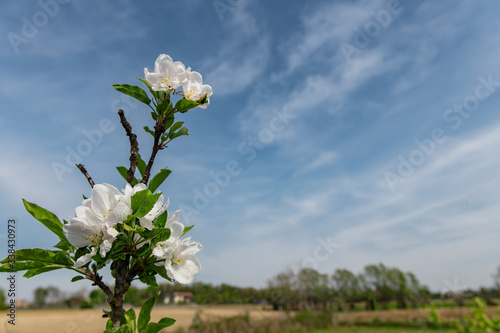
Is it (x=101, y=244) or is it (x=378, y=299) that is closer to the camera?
(x=101, y=244)

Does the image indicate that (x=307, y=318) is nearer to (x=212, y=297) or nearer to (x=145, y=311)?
(x=212, y=297)

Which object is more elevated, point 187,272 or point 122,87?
point 122,87

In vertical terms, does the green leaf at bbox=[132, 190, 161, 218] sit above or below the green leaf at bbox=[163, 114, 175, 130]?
below

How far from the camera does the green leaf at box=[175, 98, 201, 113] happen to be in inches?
45.6

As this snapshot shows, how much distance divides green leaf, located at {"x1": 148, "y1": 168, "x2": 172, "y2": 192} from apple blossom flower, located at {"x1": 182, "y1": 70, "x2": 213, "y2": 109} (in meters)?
0.29

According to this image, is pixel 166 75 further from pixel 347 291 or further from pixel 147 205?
pixel 347 291

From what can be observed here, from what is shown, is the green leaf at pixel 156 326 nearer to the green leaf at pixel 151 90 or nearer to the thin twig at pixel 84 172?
the thin twig at pixel 84 172

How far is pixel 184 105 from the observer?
3.83 feet

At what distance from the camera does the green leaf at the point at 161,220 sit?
3.07ft

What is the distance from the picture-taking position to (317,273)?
25.6 m

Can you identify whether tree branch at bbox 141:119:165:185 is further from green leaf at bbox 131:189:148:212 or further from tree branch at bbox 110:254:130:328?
tree branch at bbox 110:254:130:328

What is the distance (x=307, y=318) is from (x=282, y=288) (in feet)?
18.8

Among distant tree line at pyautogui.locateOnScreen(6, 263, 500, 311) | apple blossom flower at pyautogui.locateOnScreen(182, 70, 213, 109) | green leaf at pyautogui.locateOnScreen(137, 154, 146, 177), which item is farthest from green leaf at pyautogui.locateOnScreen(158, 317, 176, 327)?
distant tree line at pyautogui.locateOnScreen(6, 263, 500, 311)

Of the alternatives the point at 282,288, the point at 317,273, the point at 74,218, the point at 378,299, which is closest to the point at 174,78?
the point at 74,218
